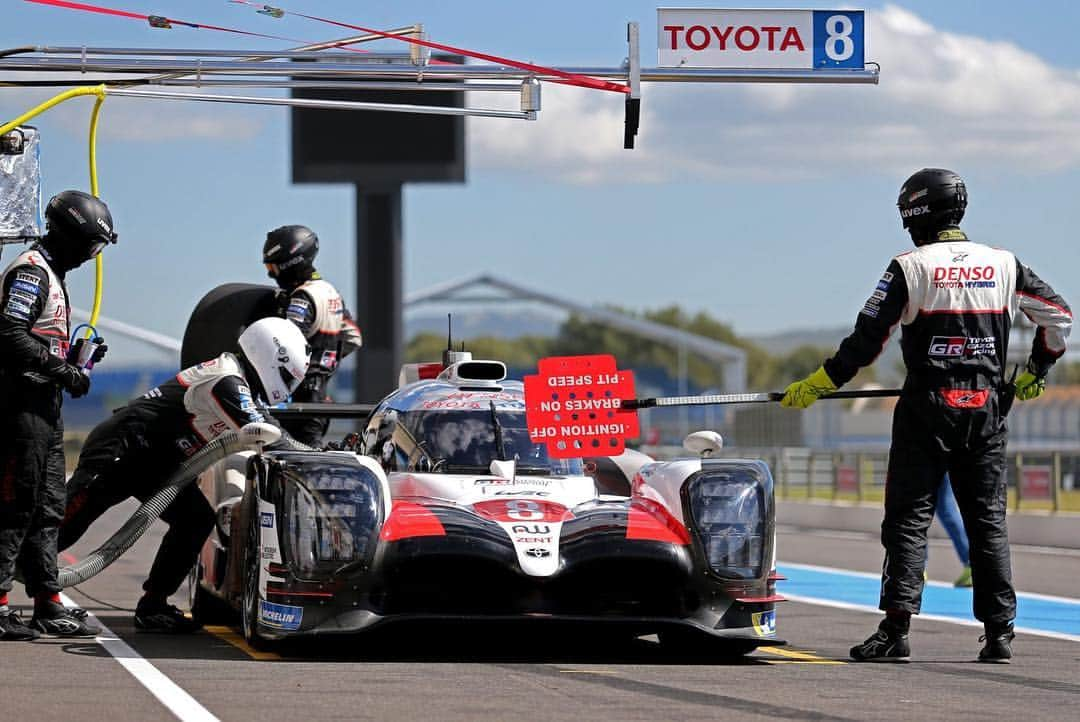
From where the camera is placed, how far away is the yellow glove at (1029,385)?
8867 millimetres

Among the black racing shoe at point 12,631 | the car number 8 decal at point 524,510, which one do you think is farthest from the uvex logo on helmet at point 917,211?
the black racing shoe at point 12,631

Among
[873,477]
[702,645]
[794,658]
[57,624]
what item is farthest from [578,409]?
[873,477]

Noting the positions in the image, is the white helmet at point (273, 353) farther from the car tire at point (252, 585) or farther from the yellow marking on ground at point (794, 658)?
the yellow marking on ground at point (794, 658)

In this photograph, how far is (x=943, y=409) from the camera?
8.52 meters

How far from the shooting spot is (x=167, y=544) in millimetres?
10117

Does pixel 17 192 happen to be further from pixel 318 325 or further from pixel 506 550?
pixel 506 550

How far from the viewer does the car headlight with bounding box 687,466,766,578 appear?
834cm

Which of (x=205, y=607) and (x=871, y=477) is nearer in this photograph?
(x=205, y=607)

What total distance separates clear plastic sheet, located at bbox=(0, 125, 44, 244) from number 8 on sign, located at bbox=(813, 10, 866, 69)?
14.1 ft

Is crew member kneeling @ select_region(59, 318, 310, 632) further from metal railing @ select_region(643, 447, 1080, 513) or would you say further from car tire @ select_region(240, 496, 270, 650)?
metal railing @ select_region(643, 447, 1080, 513)

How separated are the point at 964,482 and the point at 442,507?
2.26 meters

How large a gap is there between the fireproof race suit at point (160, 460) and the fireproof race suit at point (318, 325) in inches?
93.9

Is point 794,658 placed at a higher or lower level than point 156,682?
lower

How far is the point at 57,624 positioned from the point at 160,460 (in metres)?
1.37
